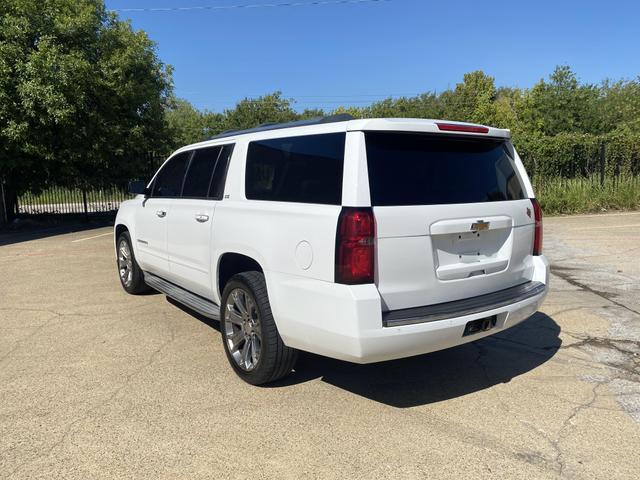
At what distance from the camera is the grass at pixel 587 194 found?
1577cm

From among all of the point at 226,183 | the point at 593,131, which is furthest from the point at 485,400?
the point at 593,131

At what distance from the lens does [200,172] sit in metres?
4.88

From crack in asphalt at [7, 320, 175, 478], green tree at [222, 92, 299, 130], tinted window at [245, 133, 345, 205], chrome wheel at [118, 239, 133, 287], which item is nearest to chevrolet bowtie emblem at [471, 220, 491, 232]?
tinted window at [245, 133, 345, 205]

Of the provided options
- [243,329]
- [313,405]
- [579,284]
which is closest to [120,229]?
[243,329]

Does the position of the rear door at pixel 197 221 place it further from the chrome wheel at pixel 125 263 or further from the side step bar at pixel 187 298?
the chrome wheel at pixel 125 263

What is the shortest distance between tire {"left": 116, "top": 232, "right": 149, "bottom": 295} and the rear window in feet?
13.5

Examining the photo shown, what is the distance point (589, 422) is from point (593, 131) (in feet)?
118

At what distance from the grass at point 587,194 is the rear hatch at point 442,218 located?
12969 mm

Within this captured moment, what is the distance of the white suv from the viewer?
3.08 metres

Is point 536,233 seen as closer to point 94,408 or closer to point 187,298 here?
point 187,298

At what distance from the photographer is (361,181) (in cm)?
311

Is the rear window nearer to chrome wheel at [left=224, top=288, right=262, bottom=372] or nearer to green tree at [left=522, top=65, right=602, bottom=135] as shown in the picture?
chrome wheel at [left=224, top=288, right=262, bottom=372]

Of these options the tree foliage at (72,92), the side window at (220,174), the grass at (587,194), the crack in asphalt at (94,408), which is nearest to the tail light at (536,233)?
the side window at (220,174)

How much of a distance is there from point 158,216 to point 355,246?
3.09 m
